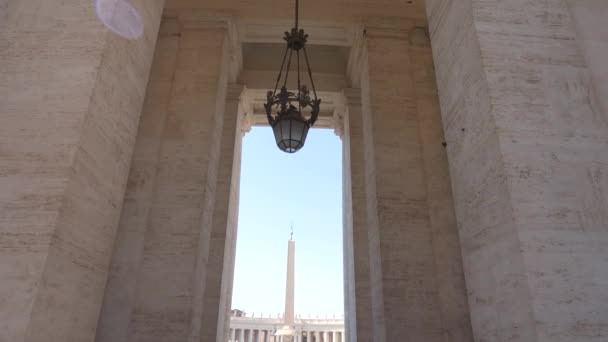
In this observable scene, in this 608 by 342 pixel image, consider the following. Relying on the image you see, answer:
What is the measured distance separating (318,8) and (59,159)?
27.7 ft

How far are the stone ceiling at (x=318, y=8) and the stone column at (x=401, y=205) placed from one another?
1.14 feet

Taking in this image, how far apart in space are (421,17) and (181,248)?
818 centimetres

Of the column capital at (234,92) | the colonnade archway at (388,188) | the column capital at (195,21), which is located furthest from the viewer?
the column capital at (234,92)

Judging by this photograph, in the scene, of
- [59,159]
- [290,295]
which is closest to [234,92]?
[59,159]

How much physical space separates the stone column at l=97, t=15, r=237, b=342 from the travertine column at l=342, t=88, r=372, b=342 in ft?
11.6

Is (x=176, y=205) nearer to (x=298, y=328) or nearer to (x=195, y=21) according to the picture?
(x=195, y=21)

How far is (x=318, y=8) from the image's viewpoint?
35.9ft

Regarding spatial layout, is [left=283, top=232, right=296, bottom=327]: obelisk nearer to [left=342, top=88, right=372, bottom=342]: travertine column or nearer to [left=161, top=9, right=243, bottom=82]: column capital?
[left=342, top=88, right=372, bottom=342]: travertine column

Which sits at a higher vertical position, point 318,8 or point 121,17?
point 318,8

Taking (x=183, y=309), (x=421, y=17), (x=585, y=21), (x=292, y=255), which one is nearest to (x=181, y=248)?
(x=183, y=309)

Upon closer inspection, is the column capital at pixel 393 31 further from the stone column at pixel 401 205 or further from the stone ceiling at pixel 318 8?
the stone ceiling at pixel 318 8

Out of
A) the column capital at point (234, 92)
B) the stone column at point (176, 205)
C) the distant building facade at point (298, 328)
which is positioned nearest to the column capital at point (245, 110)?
the column capital at point (234, 92)

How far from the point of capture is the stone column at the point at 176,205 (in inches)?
287

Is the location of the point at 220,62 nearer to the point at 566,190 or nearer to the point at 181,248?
the point at 181,248
